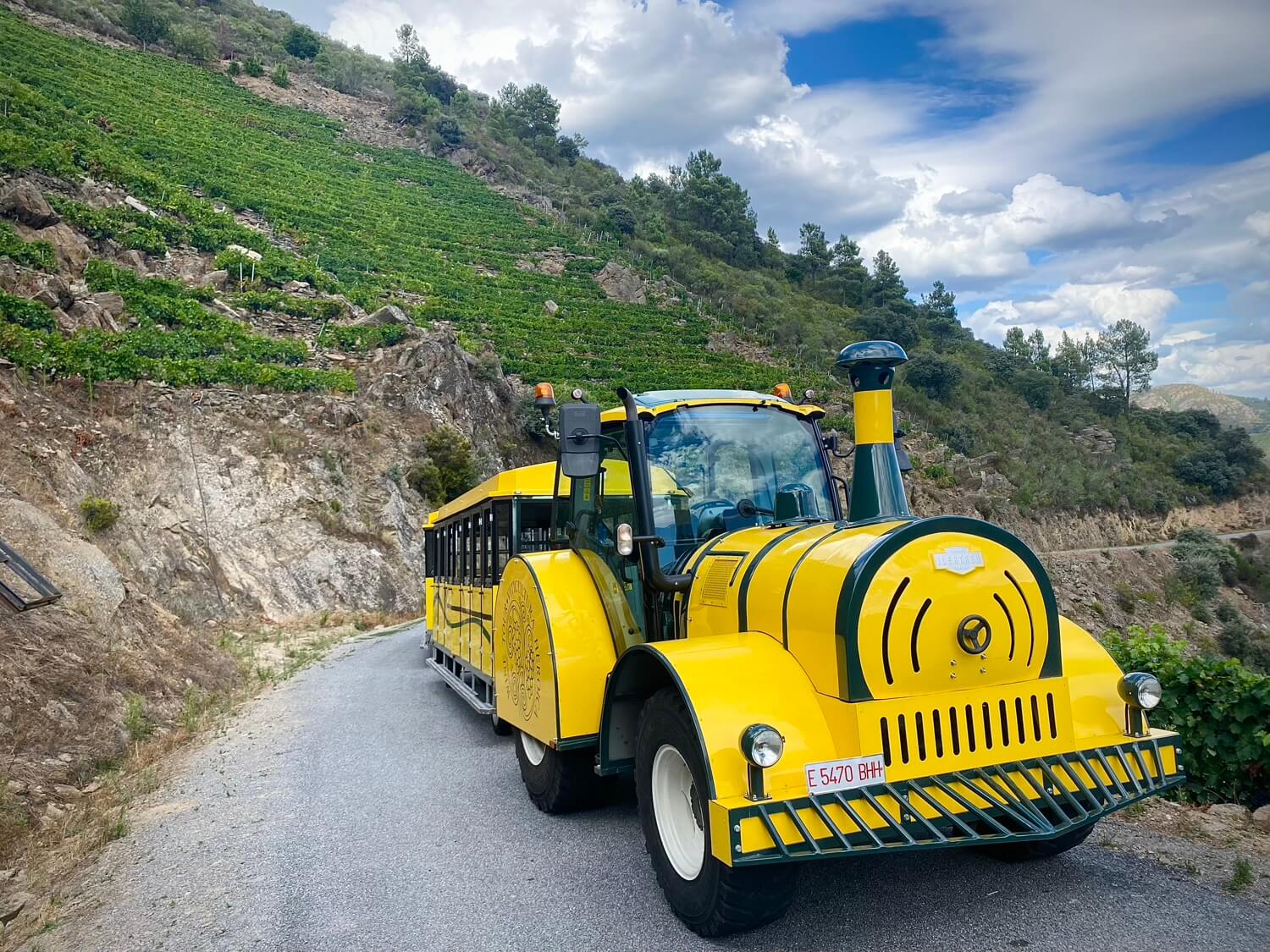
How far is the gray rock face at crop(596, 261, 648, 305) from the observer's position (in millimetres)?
50013

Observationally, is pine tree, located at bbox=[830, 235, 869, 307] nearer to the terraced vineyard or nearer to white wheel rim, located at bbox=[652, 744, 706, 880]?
the terraced vineyard

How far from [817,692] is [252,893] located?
329 cm

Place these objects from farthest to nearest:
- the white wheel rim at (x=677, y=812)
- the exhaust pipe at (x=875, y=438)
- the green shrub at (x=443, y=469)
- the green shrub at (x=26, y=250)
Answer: the green shrub at (x=443, y=469) → the green shrub at (x=26, y=250) → the exhaust pipe at (x=875, y=438) → the white wheel rim at (x=677, y=812)

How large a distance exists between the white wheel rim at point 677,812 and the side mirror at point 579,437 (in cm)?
165

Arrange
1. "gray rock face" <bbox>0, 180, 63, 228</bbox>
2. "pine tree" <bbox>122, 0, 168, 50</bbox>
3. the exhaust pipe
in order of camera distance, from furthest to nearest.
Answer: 1. "pine tree" <bbox>122, 0, 168, 50</bbox>
2. "gray rock face" <bbox>0, 180, 63, 228</bbox>
3. the exhaust pipe

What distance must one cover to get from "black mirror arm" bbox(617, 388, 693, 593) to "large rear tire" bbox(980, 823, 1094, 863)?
212cm

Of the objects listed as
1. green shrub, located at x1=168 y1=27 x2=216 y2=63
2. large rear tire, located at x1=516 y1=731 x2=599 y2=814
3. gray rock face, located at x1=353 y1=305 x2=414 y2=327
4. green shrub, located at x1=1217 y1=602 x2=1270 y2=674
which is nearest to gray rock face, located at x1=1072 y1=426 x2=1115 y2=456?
green shrub, located at x1=1217 y1=602 x2=1270 y2=674

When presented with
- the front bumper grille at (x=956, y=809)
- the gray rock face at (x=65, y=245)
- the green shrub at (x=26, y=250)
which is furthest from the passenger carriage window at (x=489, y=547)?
the gray rock face at (x=65, y=245)

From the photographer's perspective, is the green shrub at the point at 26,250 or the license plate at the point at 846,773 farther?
the green shrub at the point at 26,250

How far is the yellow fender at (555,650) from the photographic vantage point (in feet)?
16.1

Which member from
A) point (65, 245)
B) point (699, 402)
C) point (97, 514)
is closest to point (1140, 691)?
point (699, 402)

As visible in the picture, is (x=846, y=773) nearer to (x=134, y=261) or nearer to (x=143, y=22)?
(x=134, y=261)

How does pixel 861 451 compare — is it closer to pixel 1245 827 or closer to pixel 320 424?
pixel 1245 827

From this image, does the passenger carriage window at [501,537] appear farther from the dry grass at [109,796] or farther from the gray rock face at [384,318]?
the gray rock face at [384,318]
